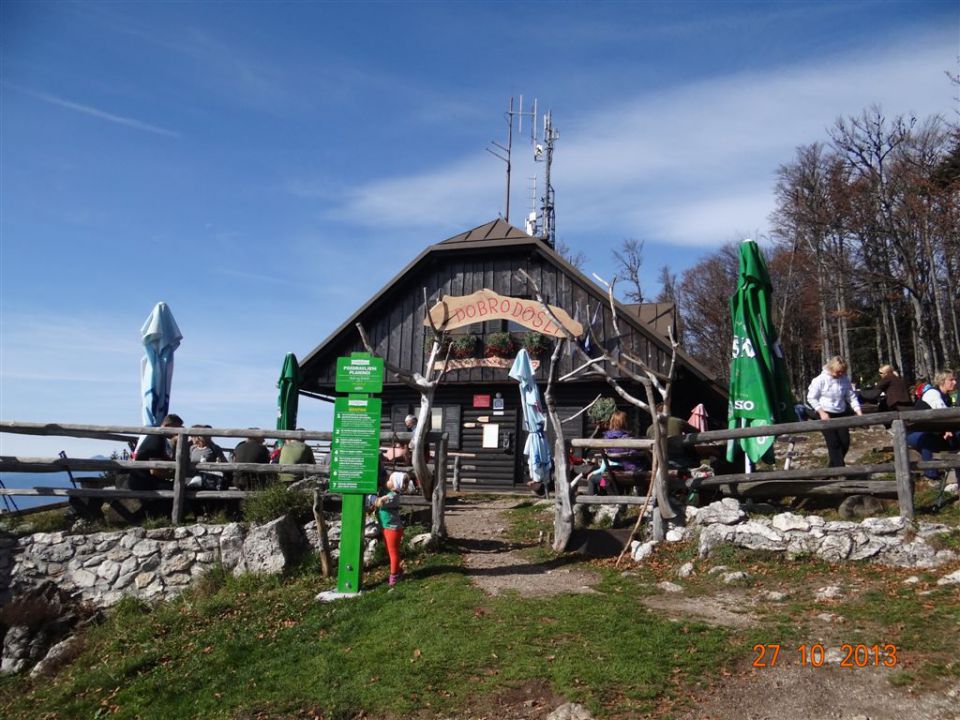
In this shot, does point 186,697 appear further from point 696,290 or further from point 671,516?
point 696,290

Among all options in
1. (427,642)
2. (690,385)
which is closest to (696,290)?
(690,385)

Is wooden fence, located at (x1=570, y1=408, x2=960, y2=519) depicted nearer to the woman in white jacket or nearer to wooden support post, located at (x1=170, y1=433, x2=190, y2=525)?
the woman in white jacket

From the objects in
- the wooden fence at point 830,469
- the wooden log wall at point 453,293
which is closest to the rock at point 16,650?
the wooden fence at point 830,469

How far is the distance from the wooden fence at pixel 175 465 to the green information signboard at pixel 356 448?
1268 millimetres

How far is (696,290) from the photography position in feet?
145

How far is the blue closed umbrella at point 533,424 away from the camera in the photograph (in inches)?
551

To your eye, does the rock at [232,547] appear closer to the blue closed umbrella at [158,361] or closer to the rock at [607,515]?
the blue closed umbrella at [158,361]

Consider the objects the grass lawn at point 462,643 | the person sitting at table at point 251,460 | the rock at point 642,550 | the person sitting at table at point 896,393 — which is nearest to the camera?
the grass lawn at point 462,643

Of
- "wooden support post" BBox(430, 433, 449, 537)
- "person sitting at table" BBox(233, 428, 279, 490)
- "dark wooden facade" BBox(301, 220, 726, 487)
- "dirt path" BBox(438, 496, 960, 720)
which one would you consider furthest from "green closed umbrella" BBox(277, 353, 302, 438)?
"dirt path" BBox(438, 496, 960, 720)

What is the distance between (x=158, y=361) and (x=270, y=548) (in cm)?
447

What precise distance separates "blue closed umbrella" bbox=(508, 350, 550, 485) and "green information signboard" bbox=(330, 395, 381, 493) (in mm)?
5379

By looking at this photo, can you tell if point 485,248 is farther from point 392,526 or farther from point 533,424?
point 392,526

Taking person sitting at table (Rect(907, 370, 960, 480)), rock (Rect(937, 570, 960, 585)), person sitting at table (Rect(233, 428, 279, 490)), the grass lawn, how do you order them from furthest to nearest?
person sitting at table (Rect(233, 428, 279, 490))
person sitting at table (Rect(907, 370, 960, 480))
rock (Rect(937, 570, 960, 585))
the grass lawn
